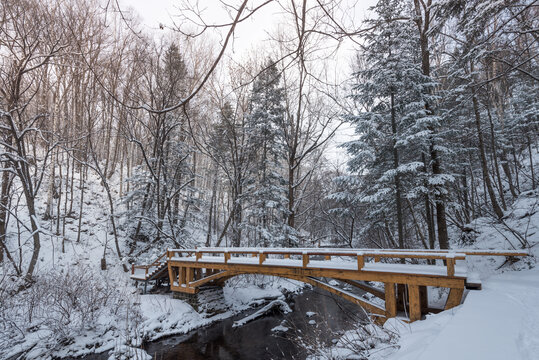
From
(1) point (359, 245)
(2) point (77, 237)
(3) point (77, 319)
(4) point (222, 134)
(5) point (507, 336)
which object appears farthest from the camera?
(1) point (359, 245)

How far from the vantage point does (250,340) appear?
31.9 feet

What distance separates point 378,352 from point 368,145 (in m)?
9.69

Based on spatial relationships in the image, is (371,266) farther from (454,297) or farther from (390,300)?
(454,297)

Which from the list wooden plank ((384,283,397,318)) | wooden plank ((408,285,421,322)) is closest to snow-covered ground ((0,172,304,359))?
wooden plank ((384,283,397,318))

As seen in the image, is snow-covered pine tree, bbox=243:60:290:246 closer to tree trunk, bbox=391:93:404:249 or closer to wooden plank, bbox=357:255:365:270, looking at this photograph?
tree trunk, bbox=391:93:404:249

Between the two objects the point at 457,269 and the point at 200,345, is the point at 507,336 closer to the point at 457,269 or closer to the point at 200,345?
the point at 457,269

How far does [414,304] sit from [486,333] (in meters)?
3.34

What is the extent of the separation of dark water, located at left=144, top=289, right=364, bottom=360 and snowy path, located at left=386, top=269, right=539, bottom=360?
144 inches

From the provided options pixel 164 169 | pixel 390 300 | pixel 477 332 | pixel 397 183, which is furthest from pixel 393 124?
pixel 164 169

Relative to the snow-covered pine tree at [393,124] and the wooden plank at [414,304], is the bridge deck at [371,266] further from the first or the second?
the snow-covered pine tree at [393,124]

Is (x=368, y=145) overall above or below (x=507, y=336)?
above

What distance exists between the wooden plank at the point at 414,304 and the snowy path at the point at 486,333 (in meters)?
1.19

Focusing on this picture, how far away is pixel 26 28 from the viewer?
7828 millimetres

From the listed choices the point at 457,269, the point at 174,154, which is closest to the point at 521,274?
the point at 457,269
